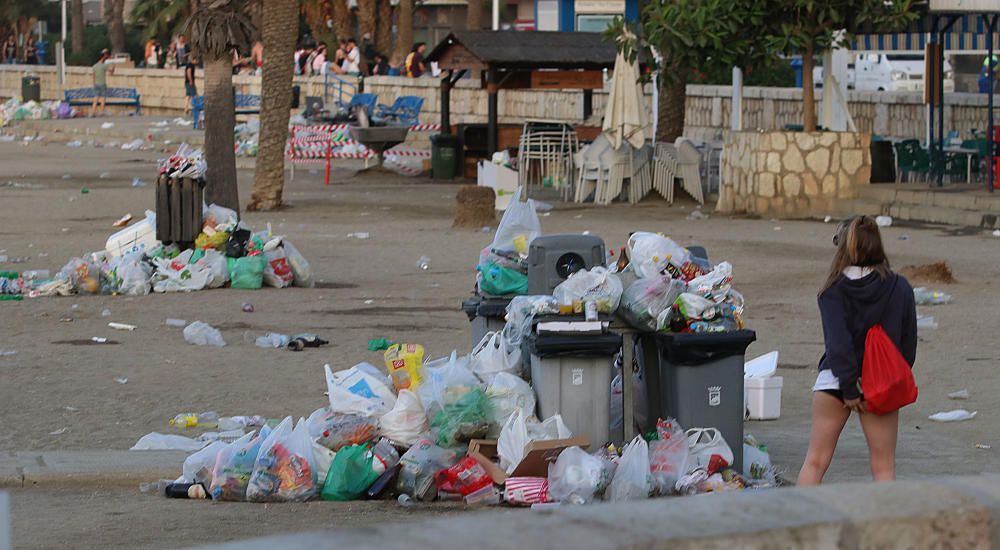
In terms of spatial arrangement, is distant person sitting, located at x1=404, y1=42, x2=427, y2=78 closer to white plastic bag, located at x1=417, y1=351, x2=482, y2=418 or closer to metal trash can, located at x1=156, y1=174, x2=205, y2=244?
metal trash can, located at x1=156, y1=174, x2=205, y2=244

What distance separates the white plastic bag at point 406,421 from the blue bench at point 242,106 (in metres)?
34.2

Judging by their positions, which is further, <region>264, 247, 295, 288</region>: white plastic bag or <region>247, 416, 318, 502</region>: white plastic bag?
<region>264, 247, 295, 288</region>: white plastic bag

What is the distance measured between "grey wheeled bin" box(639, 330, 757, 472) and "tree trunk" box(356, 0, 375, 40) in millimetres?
44986

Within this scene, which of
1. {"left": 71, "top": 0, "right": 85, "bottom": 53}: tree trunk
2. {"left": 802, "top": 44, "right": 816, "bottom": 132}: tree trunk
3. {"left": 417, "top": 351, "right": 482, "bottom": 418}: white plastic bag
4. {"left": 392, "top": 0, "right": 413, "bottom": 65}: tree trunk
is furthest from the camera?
{"left": 71, "top": 0, "right": 85, "bottom": 53}: tree trunk

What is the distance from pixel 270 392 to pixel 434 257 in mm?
7526

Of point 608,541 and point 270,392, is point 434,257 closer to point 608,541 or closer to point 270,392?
point 270,392

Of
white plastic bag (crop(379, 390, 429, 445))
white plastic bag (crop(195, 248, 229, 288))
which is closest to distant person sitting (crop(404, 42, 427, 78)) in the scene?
white plastic bag (crop(195, 248, 229, 288))

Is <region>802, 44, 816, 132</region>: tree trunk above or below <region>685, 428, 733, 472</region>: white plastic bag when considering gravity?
above

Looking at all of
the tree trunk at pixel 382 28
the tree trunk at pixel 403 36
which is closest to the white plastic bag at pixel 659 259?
the tree trunk at pixel 403 36

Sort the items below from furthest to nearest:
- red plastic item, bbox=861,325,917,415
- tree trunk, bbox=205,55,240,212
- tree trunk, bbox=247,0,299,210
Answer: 1. tree trunk, bbox=247,0,299,210
2. tree trunk, bbox=205,55,240,212
3. red plastic item, bbox=861,325,917,415

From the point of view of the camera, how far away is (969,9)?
65.6 ft

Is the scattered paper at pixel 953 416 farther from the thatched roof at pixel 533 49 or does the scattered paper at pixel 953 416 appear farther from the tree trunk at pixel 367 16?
the tree trunk at pixel 367 16

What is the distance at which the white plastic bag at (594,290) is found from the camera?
754 cm

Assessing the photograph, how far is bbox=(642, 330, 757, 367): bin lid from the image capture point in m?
7.44
